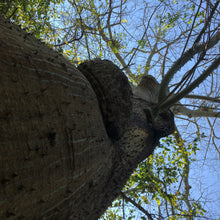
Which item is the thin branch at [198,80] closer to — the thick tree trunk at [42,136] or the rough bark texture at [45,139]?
the rough bark texture at [45,139]

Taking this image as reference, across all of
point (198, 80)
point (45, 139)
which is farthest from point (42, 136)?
point (198, 80)

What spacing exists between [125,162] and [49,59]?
5.04ft

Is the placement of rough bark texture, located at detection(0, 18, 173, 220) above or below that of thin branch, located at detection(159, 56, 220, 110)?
below

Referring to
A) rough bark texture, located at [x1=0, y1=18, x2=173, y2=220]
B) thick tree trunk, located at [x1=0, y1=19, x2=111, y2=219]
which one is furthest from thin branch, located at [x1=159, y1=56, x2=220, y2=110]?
thick tree trunk, located at [x1=0, y1=19, x2=111, y2=219]

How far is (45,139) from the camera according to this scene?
1046mm

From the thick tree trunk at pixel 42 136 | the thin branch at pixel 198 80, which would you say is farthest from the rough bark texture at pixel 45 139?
the thin branch at pixel 198 80

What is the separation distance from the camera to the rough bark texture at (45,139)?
2.91ft

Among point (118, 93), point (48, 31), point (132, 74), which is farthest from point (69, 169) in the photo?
point (132, 74)

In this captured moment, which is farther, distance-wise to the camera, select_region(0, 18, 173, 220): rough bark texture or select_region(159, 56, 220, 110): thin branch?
select_region(159, 56, 220, 110): thin branch

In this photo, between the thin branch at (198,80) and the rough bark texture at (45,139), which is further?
the thin branch at (198,80)

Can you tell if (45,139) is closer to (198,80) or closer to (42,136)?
(42,136)

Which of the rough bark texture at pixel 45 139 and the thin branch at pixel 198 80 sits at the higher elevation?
the thin branch at pixel 198 80

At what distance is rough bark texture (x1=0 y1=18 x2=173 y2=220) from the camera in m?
0.89

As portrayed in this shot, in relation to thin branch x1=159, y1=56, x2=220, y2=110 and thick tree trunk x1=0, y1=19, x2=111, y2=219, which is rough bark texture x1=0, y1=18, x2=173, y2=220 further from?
thin branch x1=159, y1=56, x2=220, y2=110
